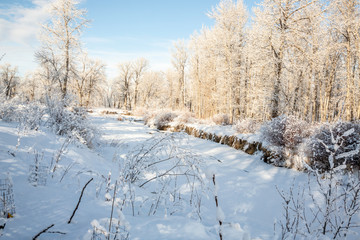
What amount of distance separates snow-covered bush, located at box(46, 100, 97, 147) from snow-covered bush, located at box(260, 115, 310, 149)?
5.26m

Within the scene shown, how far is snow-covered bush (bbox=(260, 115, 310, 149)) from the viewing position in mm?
4961

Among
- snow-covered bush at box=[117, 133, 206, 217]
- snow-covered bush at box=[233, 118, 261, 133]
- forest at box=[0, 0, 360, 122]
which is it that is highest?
forest at box=[0, 0, 360, 122]

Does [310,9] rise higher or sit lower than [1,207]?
higher

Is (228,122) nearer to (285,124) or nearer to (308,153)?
(285,124)

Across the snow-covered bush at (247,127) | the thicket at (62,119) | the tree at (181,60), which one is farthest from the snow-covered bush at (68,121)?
the tree at (181,60)

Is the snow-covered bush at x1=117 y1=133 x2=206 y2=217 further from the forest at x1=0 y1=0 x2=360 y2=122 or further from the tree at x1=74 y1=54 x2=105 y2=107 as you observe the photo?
the tree at x1=74 y1=54 x2=105 y2=107

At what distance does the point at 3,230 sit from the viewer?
1.05m

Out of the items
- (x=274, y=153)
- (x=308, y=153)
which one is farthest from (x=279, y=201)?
(x=274, y=153)

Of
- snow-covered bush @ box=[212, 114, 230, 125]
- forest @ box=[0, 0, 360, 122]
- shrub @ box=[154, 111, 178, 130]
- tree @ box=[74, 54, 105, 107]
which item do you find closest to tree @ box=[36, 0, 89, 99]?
forest @ box=[0, 0, 360, 122]

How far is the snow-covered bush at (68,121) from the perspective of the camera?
564 centimetres

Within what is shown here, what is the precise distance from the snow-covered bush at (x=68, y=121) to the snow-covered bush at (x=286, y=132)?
5258 millimetres

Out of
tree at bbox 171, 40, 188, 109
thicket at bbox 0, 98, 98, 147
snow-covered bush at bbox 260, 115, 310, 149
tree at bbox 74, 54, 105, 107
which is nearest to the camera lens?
snow-covered bush at bbox 260, 115, 310, 149

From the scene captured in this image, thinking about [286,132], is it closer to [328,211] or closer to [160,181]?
[328,211]

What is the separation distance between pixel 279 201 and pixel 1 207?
3.82m
